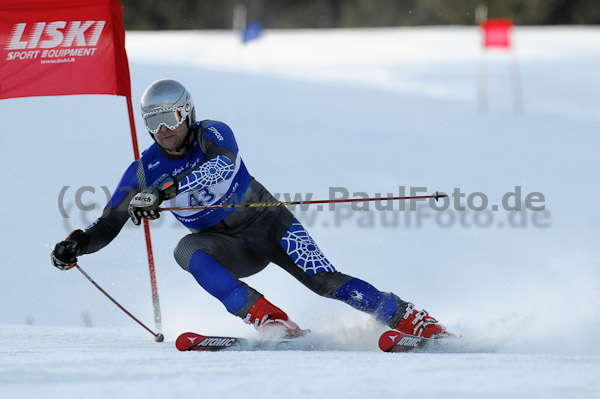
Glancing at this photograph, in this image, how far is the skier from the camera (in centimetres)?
380

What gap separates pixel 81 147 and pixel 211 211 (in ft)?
17.0

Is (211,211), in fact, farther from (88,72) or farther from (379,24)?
(379,24)

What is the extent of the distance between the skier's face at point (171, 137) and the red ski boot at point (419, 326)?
141cm

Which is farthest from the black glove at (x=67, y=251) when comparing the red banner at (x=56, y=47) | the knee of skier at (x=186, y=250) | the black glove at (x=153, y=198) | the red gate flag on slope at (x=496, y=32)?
the red gate flag on slope at (x=496, y=32)

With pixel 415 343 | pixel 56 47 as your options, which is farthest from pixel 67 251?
pixel 415 343

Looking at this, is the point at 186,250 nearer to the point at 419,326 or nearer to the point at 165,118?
the point at 165,118

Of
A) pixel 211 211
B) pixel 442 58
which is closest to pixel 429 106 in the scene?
pixel 442 58

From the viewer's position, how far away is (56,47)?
186 inches

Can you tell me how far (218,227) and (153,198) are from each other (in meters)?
0.54

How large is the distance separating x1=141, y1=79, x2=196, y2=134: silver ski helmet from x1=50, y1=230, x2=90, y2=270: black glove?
661 mm

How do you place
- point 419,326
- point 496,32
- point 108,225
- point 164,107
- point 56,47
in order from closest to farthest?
point 419,326
point 164,107
point 108,225
point 56,47
point 496,32

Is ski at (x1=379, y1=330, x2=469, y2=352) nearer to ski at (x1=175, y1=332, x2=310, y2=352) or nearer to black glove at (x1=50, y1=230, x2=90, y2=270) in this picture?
ski at (x1=175, y1=332, x2=310, y2=352)

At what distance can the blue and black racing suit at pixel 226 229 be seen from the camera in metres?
3.93

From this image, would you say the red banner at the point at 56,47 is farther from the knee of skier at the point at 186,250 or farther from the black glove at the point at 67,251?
the knee of skier at the point at 186,250
